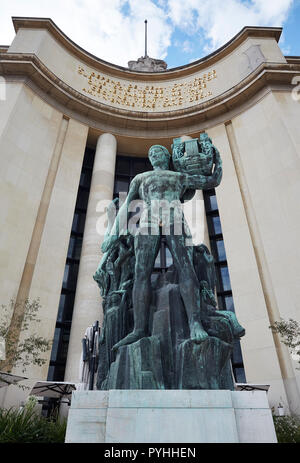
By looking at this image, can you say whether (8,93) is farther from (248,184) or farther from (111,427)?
(111,427)

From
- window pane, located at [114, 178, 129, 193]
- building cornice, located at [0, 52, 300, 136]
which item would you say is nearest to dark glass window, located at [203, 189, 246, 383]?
building cornice, located at [0, 52, 300, 136]

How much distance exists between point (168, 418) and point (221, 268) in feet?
70.6

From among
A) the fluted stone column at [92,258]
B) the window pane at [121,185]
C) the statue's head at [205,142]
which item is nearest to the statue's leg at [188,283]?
the statue's head at [205,142]

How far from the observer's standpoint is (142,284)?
15.9ft

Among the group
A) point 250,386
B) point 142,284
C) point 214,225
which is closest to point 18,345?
point 250,386

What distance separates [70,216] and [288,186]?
15.3 m

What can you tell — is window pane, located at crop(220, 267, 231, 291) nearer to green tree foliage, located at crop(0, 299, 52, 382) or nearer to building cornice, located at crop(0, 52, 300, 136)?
green tree foliage, located at crop(0, 299, 52, 382)

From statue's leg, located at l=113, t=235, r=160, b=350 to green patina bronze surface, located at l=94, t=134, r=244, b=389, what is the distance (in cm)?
1

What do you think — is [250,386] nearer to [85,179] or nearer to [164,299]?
[164,299]

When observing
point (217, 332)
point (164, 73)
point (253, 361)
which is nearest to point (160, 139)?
point (164, 73)

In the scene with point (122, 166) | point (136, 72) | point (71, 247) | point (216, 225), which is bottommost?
point (71, 247)

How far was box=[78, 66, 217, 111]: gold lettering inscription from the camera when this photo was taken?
29.4 metres

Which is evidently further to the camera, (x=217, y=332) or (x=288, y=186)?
(x=288, y=186)

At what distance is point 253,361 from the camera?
53.8 ft
